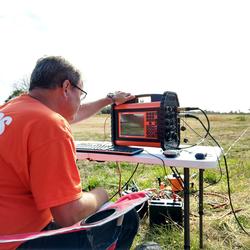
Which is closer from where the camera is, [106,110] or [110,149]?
[110,149]

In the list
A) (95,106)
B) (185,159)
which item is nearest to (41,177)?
A: (185,159)

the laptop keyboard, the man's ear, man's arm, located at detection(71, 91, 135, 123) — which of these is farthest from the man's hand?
the man's ear

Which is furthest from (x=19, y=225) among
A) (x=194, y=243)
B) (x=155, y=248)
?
(x=194, y=243)

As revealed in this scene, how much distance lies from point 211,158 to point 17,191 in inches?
51.7

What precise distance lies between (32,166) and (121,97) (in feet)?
5.12

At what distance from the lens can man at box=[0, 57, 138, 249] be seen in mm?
1160

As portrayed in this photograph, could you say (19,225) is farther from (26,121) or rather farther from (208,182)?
(208,182)

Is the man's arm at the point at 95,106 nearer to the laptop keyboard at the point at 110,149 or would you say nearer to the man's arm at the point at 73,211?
the laptop keyboard at the point at 110,149

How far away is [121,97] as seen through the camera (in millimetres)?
2639

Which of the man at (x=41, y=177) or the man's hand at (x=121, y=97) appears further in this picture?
the man's hand at (x=121, y=97)

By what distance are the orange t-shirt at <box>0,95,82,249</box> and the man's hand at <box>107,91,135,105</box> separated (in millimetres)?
1376

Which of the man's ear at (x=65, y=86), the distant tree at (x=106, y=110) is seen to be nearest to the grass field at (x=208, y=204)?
the distant tree at (x=106, y=110)

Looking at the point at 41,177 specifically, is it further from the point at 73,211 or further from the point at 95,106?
the point at 95,106

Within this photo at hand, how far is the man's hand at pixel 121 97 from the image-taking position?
2631 millimetres
